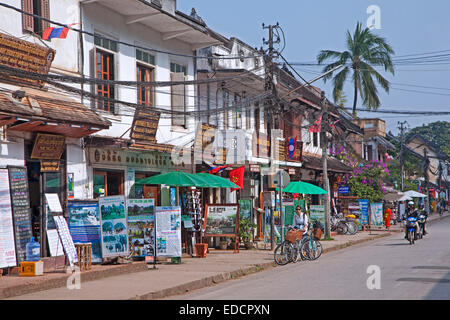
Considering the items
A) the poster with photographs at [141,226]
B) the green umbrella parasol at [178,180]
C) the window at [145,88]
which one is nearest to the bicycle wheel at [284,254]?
the green umbrella parasol at [178,180]

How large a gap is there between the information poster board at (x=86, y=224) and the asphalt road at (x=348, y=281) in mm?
3611

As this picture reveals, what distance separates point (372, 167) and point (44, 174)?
29.1m

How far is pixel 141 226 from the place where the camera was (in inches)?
652

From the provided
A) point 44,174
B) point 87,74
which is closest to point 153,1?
point 87,74

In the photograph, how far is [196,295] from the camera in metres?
11.9

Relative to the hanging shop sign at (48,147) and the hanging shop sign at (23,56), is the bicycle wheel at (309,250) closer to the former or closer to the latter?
the hanging shop sign at (48,147)

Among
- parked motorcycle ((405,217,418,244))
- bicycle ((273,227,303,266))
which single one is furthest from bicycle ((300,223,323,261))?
parked motorcycle ((405,217,418,244))

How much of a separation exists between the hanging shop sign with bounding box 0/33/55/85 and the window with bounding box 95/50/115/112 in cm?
269

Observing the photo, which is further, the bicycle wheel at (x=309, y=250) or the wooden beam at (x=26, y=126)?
the bicycle wheel at (x=309, y=250)

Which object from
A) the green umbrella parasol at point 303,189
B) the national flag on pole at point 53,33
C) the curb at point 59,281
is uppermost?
the national flag on pole at point 53,33

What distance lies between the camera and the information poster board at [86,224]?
15.4 meters

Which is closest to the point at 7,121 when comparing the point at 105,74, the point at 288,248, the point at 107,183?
the point at 107,183

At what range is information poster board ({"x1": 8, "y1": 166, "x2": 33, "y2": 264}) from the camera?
44.1 feet

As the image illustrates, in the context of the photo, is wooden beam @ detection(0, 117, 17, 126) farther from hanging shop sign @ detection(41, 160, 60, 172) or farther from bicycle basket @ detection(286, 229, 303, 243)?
bicycle basket @ detection(286, 229, 303, 243)
